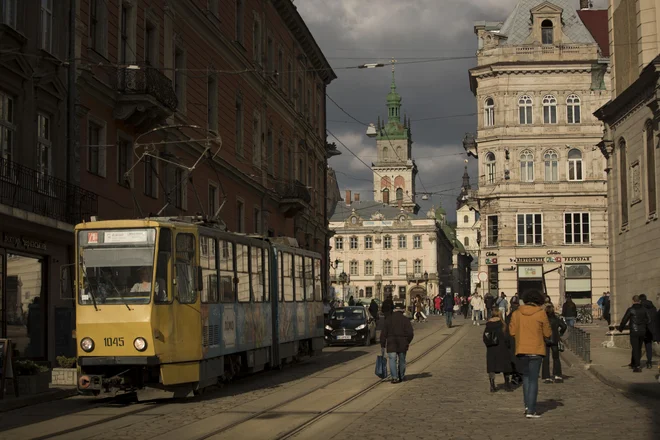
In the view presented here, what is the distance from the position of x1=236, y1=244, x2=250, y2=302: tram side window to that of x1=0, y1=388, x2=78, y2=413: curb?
12.3 ft

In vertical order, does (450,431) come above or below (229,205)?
below

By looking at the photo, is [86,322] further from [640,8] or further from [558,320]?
[640,8]

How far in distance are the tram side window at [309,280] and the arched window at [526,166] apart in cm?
4488

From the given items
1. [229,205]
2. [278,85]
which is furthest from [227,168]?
[278,85]

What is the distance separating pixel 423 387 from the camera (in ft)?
63.3

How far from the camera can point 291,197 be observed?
155ft

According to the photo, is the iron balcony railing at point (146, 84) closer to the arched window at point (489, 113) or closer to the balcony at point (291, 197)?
the balcony at point (291, 197)

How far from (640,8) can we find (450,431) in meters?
17.3

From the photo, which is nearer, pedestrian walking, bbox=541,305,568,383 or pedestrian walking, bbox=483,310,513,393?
pedestrian walking, bbox=483,310,513,393

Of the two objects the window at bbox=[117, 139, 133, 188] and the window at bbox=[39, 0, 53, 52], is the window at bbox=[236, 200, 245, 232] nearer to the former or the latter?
the window at bbox=[117, 139, 133, 188]

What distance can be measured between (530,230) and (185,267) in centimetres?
5423

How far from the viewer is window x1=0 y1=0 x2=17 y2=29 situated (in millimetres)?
20781

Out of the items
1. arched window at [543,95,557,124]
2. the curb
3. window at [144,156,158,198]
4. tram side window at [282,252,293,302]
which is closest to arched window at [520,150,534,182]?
arched window at [543,95,557,124]

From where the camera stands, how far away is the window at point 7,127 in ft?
69.2
